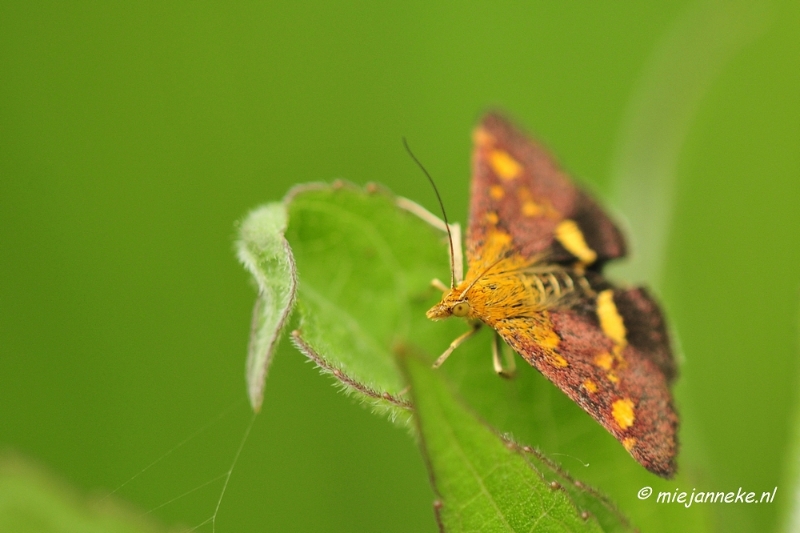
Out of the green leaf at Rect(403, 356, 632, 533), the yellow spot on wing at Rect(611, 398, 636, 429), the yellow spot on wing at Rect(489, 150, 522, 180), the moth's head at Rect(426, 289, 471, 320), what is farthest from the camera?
the yellow spot on wing at Rect(489, 150, 522, 180)

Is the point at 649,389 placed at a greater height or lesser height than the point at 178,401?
greater

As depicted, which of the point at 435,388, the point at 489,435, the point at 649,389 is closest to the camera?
the point at 435,388

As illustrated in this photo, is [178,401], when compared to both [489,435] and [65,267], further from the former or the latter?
[489,435]

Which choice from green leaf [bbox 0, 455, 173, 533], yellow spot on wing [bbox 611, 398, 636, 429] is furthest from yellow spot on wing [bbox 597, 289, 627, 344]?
green leaf [bbox 0, 455, 173, 533]

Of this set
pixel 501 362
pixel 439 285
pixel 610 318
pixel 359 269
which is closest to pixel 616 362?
pixel 610 318

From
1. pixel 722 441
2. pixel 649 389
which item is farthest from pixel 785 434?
pixel 649 389

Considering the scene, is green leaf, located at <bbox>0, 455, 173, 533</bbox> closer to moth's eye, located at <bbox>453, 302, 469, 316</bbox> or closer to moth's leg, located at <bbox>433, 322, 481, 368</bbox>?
moth's leg, located at <bbox>433, 322, 481, 368</bbox>
